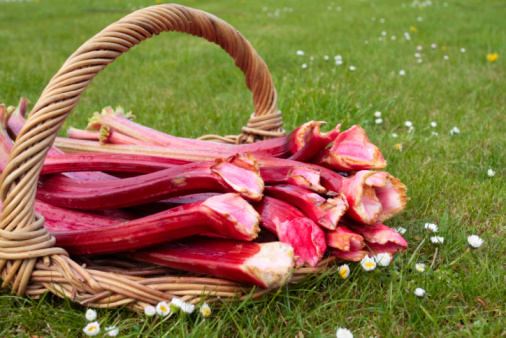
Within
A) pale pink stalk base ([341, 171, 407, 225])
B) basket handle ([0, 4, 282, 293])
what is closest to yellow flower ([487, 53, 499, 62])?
pale pink stalk base ([341, 171, 407, 225])

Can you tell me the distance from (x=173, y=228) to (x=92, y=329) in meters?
0.37

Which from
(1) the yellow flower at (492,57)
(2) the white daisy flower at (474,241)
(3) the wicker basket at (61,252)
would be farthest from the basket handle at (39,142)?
(1) the yellow flower at (492,57)

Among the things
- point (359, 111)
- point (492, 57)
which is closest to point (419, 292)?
point (359, 111)

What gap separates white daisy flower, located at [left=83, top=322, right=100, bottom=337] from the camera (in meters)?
1.27

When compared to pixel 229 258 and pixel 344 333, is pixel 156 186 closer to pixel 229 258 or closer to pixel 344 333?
pixel 229 258

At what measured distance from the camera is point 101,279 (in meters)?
1.37

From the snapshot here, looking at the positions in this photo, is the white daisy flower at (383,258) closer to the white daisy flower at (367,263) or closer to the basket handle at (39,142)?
the white daisy flower at (367,263)

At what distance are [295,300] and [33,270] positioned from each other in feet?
2.73

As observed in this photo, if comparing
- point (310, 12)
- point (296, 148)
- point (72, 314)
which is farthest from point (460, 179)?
point (310, 12)

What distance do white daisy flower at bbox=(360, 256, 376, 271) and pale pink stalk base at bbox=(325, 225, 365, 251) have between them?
0.05 meters

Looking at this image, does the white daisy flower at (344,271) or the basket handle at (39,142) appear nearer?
the basket handle at (39,142)

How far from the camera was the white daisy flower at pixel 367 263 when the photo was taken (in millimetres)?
1469

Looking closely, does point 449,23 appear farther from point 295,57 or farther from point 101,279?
point 101,279

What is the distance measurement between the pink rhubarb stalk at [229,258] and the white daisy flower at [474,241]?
28.2 inches
